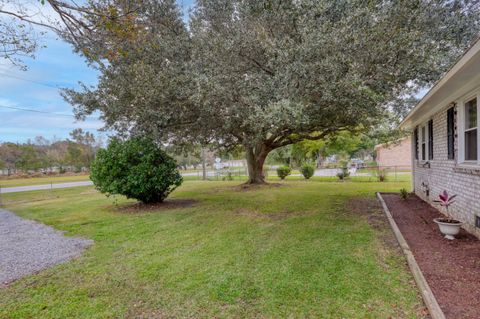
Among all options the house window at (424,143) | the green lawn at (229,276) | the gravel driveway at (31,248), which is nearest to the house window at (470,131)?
the green lawn at (229,276)

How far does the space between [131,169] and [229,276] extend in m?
6.22

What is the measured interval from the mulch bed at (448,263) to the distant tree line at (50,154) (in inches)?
1657

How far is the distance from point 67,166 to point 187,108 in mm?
44954

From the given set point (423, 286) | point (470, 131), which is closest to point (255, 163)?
point (470, 131)

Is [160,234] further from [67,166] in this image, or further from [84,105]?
[67,166]

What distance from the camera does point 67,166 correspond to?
44125 millimetres

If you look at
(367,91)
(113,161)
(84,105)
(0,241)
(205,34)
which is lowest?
(0,241)

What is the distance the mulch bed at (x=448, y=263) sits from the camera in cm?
288

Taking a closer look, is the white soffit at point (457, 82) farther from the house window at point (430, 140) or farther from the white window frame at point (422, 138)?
the white window frame at point (422, 138)

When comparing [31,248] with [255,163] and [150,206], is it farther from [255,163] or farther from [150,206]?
[255,163]

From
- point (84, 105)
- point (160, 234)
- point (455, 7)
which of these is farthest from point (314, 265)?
point (84, 105)

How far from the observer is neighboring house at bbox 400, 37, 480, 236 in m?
4.40

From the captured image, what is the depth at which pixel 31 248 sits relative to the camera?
551 cm

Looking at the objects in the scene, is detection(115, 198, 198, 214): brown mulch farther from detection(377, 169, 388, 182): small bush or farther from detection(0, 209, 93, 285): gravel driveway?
detection(377, 169, 388, 182): small bush
